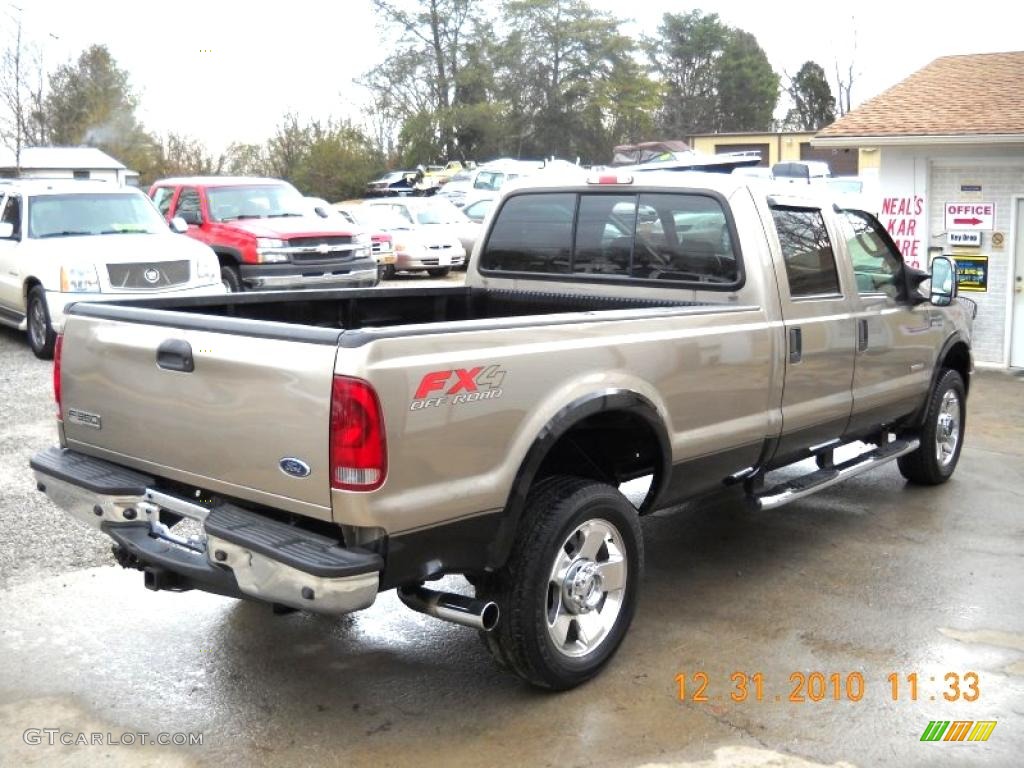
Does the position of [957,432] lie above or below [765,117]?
below

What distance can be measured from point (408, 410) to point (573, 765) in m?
1.37

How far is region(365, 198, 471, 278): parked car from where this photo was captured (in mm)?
22328

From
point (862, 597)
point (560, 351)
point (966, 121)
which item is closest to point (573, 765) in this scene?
point (560, 351)

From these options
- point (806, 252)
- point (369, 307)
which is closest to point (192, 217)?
point (369, 307)

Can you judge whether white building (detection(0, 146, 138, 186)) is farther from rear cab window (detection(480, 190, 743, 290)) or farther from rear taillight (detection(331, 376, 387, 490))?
rear taillight (detection(331, 376, 387, 490))

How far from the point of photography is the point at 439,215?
24.1m

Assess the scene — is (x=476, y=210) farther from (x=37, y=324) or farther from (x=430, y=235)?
(x=37, y=324)

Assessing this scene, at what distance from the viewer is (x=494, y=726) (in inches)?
165

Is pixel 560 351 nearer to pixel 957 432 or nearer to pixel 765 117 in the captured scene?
pixel 957 432

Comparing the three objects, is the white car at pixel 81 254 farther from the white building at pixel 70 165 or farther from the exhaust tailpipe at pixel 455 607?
the white building at pixel 70 165

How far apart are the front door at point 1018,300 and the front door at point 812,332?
23.0ft

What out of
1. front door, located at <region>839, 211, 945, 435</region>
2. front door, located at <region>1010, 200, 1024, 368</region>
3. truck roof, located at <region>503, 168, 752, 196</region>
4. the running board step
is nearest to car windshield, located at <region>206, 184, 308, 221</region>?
front door, located at <region>1010, 200, 1024, 368</region>

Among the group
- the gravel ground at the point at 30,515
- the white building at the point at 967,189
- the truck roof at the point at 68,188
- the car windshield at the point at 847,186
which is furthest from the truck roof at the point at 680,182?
the car windshield at the point at 847,186

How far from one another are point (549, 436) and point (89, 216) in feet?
34.9
